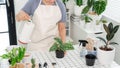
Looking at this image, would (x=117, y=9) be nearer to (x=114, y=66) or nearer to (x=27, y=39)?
(x=114, y=66)

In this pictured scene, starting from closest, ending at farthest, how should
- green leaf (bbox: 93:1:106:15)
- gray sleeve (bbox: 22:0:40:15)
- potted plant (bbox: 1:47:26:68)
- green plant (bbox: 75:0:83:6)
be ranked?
potted plant (bbox: 1:47:26:68) → gray sleeve (bbox: 22:0:40:15) → green leaf (bbox: 93:1:106:15) → green plant (bbox: 75:0:83:6)

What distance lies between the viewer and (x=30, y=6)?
6.30 feet

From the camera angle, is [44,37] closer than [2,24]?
Yes

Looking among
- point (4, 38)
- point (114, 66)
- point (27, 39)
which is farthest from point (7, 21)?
point (114, 66)

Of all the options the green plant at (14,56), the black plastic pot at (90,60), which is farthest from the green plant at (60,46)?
the green plant at (14,56)

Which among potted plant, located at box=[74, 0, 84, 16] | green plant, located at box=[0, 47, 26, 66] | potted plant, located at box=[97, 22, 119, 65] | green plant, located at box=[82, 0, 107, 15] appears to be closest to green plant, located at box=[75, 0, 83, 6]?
potted plant, located at box=[74, 0, 84, 16]

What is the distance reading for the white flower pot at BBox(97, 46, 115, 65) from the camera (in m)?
1.54

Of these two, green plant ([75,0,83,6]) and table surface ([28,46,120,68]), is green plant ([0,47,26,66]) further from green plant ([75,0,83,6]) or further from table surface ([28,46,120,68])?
green plant ([75,0,83,6])

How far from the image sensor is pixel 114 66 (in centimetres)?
162

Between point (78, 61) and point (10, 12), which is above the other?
point (10, 12)

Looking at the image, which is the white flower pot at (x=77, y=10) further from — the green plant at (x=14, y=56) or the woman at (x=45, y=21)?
the green plant at (x=14, y=56)

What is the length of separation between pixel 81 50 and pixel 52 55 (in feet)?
0.87

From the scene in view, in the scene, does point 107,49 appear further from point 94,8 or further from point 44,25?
point 94,8

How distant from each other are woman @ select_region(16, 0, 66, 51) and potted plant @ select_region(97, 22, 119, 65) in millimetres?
578
